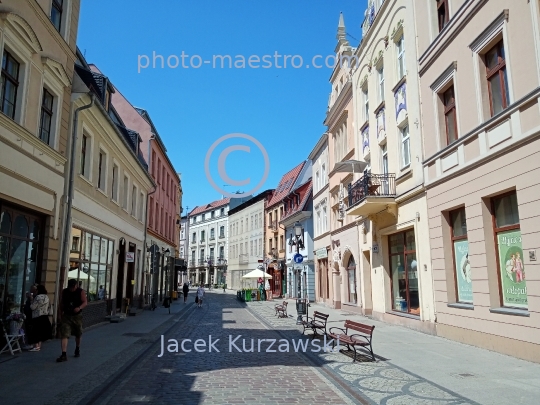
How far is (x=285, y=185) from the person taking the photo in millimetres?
47094

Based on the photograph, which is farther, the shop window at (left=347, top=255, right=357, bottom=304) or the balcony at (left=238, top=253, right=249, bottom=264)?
the balcony at (left=238, top=253, right=249, bottom=264)

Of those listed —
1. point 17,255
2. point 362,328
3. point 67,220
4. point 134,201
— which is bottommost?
point 362,328

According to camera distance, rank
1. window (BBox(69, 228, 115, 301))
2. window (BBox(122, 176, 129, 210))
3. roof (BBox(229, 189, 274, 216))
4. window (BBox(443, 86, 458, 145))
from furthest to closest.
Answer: roof (BBox(229, 189, 274, 216)) < window (BBox(122, 176, 129, 210)) < window (BBox(69, 228, 115, 301)) < window (BBox(443, 86, 458, 145))

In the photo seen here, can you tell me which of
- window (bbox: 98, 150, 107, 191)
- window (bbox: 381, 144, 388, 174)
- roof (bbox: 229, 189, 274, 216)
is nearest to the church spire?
window (bbox: 381, 144, 388, 174)

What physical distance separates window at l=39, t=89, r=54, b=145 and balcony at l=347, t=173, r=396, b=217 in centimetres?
1065

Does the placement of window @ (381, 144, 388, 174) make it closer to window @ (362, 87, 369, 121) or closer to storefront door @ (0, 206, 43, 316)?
window @ (362, 87, 369, 121)

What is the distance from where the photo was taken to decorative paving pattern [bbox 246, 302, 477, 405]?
6.56 meters

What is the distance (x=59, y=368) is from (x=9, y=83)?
634cm

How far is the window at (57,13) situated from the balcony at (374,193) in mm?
11128

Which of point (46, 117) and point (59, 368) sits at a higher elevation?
point (46, 117)

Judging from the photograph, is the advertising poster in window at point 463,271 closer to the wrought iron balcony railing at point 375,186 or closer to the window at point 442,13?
the wrought iron balcony railing at point 375,186

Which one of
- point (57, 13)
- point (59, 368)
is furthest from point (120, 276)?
point (59, 368)

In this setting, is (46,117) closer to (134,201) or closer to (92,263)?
(92,263)

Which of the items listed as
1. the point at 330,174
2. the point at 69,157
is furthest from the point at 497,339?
the point at 330,174
